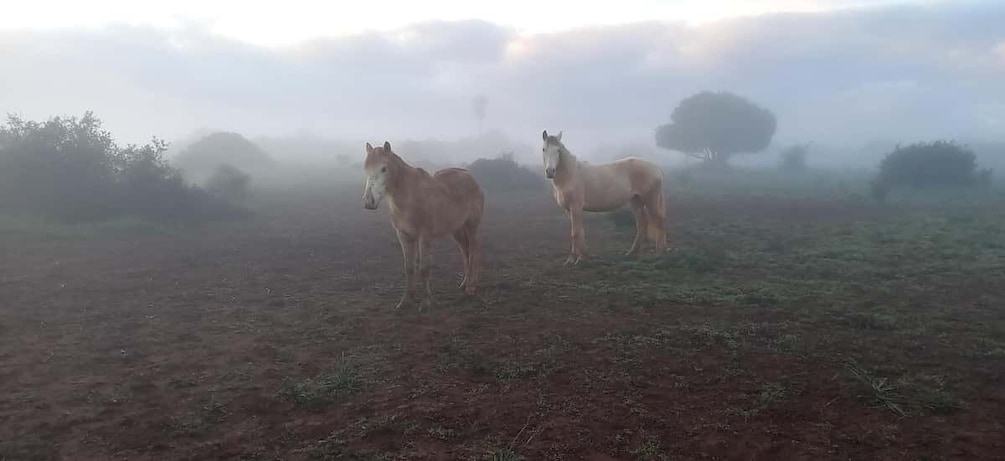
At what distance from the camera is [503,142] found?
113 meters

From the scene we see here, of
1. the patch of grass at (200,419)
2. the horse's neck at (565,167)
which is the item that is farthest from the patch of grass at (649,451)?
the horse's neck at (565,167)

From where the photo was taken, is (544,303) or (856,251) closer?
(544,303)

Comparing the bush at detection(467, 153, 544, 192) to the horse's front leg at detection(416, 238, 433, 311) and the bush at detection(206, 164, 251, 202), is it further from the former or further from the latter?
the horse's front leg at detection(416, 238, 433, 311)

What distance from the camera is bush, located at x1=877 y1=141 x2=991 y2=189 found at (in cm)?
3338

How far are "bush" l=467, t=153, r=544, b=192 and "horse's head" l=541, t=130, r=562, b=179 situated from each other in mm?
21991

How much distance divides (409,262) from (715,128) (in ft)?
208

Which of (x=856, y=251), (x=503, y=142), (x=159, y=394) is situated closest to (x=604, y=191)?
(x=856, y=251)

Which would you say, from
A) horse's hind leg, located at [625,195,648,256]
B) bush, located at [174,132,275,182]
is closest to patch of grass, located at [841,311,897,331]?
horse's hind leg, located at [625,195,648,256]

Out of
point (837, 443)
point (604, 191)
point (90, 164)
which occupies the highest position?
point (90, 164)

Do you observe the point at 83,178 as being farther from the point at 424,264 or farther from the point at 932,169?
the point at 932,169

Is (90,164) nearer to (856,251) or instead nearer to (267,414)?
(267,414)

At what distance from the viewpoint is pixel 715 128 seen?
2589 inches

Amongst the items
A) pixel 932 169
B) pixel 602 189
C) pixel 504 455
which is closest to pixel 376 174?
pixel 504 455

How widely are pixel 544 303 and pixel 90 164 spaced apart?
1795cm
